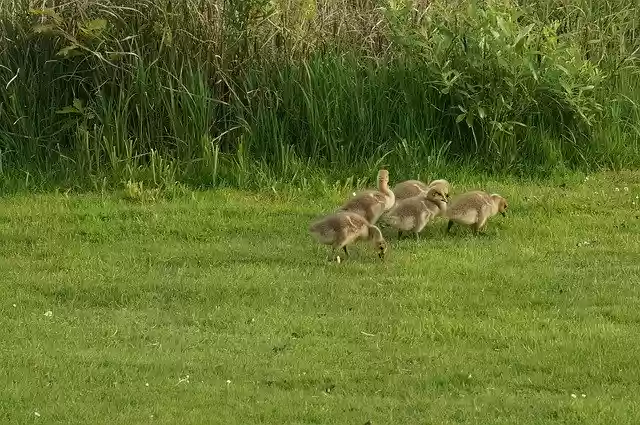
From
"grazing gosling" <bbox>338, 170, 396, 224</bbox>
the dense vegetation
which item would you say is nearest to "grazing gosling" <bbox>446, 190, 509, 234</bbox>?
"grazing gosling" <bbox>338, 170, 396, 224</bbox>

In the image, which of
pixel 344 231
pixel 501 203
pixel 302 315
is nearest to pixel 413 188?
pixel 501 203

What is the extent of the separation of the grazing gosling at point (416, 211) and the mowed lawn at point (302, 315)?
0.18 meters

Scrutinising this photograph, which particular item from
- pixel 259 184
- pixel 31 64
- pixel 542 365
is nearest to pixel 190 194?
pixel 259 184

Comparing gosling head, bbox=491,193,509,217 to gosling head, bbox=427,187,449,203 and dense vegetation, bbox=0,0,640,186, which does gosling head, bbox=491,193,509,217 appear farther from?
dense vegetation, bbox=0,0,640,186

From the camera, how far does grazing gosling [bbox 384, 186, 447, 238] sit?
10.6 m

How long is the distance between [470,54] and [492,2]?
976 millimetres

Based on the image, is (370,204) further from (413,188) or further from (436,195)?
(413,188)

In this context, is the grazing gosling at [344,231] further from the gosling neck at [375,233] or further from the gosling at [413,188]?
the gosling at [413,188]

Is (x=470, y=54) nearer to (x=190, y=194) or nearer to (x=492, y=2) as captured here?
(x=492, y=2)

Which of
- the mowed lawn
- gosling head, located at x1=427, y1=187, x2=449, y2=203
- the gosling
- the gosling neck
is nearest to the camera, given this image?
the mowed lawn

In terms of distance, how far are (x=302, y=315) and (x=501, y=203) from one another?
3.01 metres

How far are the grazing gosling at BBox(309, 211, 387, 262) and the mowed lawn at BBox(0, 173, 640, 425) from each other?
0.16 metres

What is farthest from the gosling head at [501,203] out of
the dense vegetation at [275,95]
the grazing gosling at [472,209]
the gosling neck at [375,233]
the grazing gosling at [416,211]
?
the dense vegetation at [275,95]

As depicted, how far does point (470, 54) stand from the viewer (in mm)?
13117
